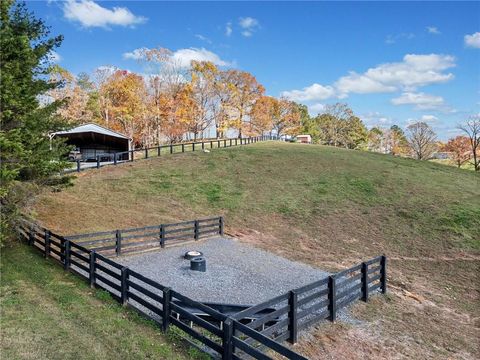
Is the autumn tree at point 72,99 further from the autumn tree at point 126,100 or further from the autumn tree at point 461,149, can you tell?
the autumn tree at point 461,149

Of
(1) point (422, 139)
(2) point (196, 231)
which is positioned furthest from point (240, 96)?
(2) point (196, 231)

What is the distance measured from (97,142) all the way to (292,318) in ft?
97.9

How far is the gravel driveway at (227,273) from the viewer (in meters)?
9.52

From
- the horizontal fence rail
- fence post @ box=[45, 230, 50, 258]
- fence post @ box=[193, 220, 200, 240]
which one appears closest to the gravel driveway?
fence post @ box=[193, 220, 200, 240]

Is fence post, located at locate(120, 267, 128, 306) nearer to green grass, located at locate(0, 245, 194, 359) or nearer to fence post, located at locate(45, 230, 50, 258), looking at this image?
green grass, located at locate(0, 245, 194, 359)

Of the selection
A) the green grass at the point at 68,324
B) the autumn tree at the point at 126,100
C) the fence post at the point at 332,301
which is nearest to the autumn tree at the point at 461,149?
the autumn tree at the point at 126,100

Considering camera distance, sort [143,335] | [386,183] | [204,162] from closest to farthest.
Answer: [143,335] < [386,183] < [204,162]

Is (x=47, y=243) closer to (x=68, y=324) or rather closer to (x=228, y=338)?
(x=68, y=324)

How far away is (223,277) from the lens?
10727mm

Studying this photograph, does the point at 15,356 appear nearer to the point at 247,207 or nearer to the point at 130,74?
the point at 247,207

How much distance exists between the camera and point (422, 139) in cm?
5966

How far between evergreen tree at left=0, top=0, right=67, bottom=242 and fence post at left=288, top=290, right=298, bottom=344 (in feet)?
24.5

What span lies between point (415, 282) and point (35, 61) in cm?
1505

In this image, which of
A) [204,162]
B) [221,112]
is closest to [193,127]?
[221,112]
